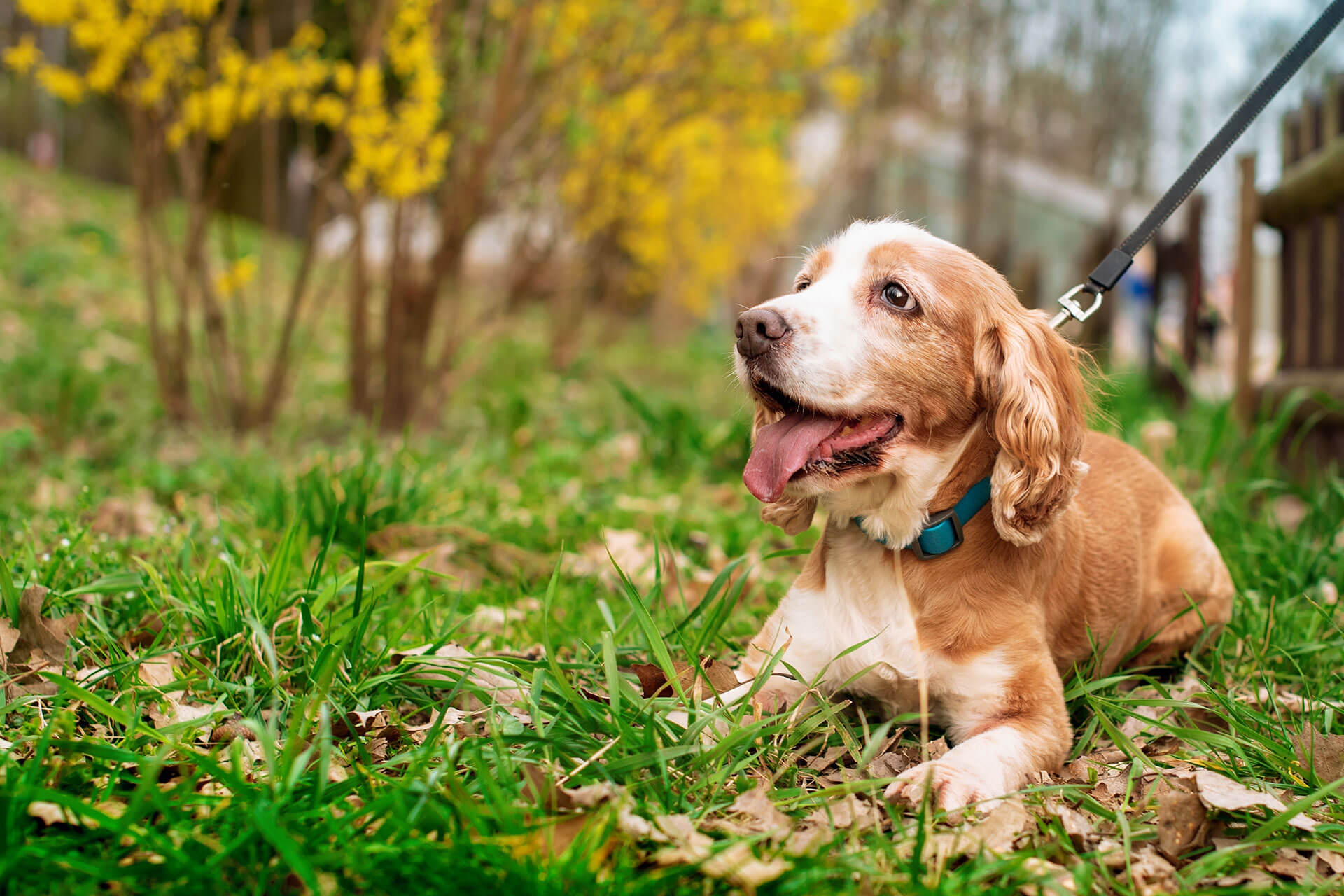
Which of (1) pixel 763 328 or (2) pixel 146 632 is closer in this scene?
(1) pixel 763 328

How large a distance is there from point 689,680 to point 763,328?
0.80 meters

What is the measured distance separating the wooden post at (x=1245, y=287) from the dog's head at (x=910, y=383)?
348cm

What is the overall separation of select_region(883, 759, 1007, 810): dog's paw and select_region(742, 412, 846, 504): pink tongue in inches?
25.8

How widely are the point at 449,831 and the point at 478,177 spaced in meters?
4.58

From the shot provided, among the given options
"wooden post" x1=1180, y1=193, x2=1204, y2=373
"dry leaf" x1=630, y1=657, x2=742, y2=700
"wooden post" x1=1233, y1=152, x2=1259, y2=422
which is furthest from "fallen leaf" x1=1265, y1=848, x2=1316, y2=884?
"wooden post" x1=1180, y1=193, x2=1204, y2=373

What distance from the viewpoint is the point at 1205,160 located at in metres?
2.68

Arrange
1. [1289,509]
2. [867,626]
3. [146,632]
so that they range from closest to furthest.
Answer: [867,626]
[146,632]
[1289,509]

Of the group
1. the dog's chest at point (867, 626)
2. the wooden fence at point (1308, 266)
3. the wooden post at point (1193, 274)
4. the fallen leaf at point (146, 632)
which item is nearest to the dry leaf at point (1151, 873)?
the dog's chest at point (867, 626)

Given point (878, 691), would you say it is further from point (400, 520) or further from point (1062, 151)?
point (1062, 151)

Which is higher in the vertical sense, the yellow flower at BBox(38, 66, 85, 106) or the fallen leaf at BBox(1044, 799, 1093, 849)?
the yellow flower at BBox(38, 66, 85, 106)

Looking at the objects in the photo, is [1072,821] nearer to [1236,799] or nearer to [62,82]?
[1236,799]

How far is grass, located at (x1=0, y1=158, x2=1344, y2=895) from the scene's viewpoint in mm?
1566

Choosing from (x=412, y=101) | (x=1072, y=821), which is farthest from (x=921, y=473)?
(x=412, y=101)

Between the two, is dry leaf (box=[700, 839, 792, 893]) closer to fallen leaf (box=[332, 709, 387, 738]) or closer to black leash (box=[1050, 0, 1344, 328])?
fallen leaf (box=[332, 709, 387, 738])
